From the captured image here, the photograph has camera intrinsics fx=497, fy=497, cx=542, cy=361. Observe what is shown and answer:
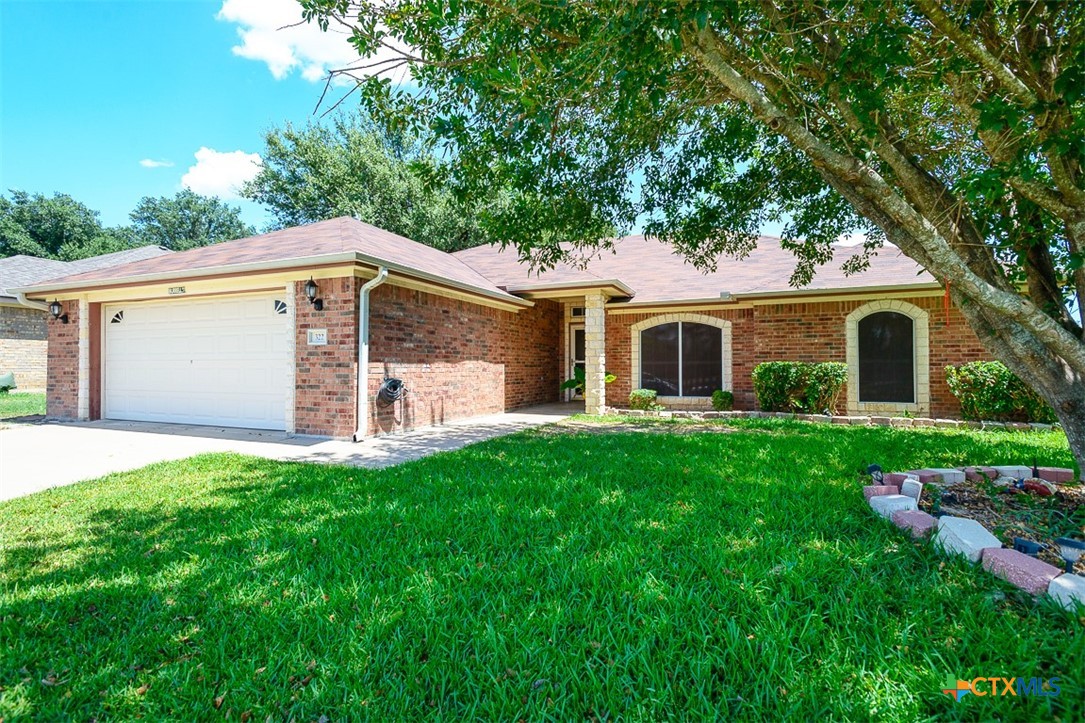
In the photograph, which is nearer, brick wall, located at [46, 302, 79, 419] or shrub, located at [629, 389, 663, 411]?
brick wall, located at [46, 302, 79, 419]

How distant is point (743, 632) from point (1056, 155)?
368 centimetres

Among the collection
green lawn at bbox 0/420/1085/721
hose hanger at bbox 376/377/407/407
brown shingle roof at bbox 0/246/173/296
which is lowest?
green lawn at bbox 0/420/1085/721

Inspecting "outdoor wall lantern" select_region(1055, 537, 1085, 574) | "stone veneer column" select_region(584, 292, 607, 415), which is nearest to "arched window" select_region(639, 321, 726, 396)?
"stone veneer column" select_region(584, 292, 607, 415)

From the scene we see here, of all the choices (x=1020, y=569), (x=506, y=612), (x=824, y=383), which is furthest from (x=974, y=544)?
(x=824, y=383)

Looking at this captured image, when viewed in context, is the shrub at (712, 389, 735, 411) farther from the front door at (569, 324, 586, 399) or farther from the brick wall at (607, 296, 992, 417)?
the front door at (569, 324, 586, 399)

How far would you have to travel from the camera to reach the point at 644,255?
15.6 m

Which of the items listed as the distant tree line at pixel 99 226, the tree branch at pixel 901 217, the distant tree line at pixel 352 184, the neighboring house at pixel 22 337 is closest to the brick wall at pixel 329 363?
the tree branch at pixel 901 217

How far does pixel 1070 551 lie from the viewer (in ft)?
9.59

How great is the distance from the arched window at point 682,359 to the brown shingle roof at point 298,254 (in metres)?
3.88

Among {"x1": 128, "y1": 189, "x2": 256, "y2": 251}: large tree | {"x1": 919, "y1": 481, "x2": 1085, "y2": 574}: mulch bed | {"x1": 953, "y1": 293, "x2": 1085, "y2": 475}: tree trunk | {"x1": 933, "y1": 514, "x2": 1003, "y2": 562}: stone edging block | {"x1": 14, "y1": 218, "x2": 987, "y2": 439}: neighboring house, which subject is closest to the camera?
{"x1": 933, "y1": 514, "x2": 1003, "y2": 562}: stone edging block

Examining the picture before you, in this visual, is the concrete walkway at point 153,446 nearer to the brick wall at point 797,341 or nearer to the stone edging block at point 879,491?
the brick wall at point 797,341

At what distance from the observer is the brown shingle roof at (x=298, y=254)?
8.24 meters

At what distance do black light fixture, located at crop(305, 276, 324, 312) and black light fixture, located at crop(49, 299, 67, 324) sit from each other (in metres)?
6.48

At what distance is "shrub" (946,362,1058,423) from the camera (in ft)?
28.8
